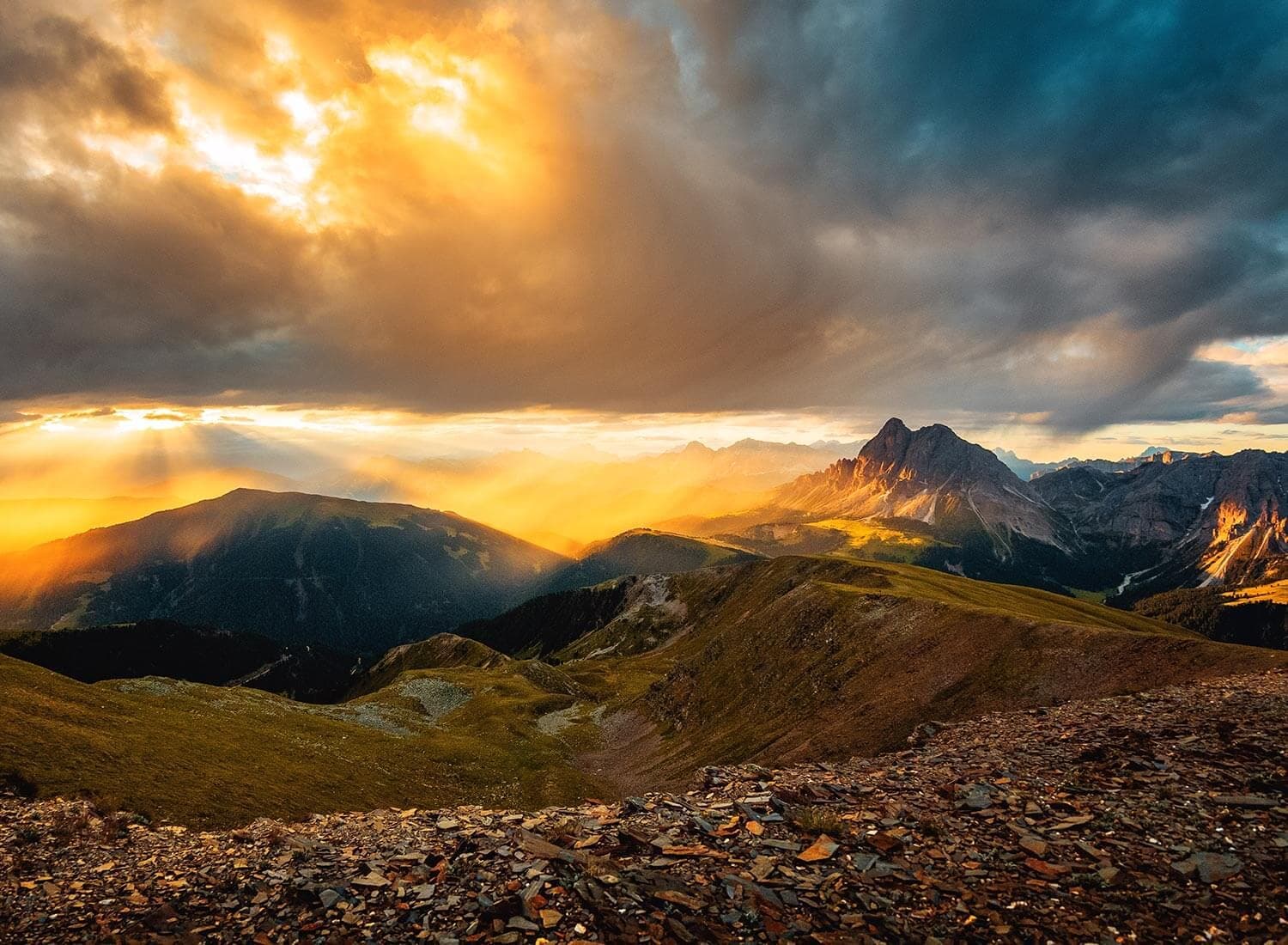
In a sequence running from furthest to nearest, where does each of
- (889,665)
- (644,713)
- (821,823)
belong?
(644,713)
(889,665)
(821,823)

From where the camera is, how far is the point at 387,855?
19.0m

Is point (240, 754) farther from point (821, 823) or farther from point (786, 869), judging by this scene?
point (786, 869)

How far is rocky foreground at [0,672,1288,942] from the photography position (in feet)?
47.5

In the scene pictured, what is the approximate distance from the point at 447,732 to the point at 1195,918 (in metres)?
95.4

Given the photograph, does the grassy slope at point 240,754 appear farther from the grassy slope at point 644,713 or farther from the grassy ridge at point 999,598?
the grassy ridge at point 999,598

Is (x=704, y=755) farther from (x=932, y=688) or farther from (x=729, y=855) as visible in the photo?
(x=729, y=855)

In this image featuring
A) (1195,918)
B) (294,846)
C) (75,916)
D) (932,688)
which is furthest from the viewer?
(932,688)

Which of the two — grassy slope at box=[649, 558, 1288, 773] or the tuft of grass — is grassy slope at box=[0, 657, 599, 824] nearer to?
grassy slope at box=[649, 558, 1288, 773]

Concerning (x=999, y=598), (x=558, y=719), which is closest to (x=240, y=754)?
(x=558, y=719)

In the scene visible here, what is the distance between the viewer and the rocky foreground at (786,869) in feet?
47.5

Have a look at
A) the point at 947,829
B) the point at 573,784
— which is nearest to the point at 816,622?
the point at 573,784

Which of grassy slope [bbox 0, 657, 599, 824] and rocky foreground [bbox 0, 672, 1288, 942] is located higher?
rocky foreground [bbox 0, 672, 1288, 942]

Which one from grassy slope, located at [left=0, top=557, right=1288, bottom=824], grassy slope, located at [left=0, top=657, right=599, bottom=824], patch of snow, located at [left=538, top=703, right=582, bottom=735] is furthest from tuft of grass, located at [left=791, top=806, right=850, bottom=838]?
patch of snow, located at [left=538, top=703, right=582, bottom=735]

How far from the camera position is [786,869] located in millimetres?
16750
